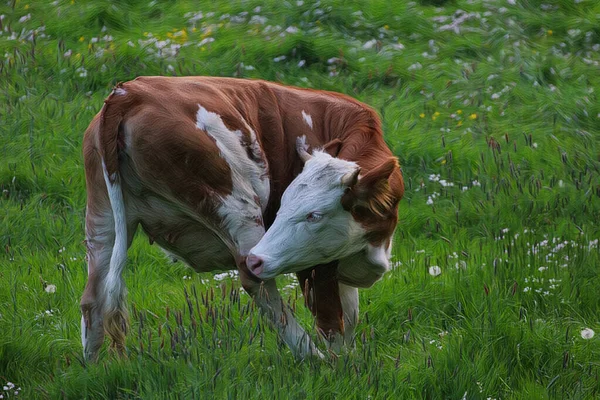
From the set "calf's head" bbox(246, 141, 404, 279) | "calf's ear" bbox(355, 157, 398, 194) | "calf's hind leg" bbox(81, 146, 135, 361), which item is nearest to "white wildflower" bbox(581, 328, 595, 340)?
"calf's head" bbox(246, 141, 404, 279)

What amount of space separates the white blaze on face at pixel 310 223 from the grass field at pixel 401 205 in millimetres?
321

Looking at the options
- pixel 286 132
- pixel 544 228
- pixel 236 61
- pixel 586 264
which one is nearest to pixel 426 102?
pixel 236 61

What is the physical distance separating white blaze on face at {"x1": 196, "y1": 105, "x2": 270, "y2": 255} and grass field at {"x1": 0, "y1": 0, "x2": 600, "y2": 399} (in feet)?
1.15

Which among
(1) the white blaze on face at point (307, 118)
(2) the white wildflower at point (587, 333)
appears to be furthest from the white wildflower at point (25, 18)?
(2) the white wildflower at point (587, 333)

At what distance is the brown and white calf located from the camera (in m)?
4.50

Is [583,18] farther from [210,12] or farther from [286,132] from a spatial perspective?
[286,132]

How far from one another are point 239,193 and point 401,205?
2.84m

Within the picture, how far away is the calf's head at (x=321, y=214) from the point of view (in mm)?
4426

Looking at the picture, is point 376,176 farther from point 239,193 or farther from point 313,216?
point 239,193

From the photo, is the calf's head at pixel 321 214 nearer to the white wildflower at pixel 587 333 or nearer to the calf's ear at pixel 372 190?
the calf's ear at pixel 372 190

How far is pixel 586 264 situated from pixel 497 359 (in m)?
1.38

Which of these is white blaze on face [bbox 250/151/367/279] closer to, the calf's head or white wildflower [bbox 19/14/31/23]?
the calf's head

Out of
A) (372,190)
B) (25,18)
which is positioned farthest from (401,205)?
(25,18)

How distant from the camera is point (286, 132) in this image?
498 cm
